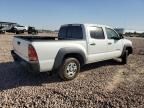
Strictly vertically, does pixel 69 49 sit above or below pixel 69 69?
above

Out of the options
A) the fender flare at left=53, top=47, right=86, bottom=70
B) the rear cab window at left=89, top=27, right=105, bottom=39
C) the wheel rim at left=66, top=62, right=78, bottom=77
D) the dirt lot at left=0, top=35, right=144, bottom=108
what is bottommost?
the dirt lot at left=0, top=35, right=144, bottom=108

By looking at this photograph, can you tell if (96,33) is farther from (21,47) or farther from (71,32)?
(21,47)

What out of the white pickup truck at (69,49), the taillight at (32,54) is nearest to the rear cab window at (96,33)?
the white pickup truck at (69,49)

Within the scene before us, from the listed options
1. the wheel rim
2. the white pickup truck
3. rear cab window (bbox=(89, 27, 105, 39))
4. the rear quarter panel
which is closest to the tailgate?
the white pickup truck

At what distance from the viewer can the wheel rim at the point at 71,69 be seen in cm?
649

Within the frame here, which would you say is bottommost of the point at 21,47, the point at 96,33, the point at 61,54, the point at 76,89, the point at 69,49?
the point at 76,89

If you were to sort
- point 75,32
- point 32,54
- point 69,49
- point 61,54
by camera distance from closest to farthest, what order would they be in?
point 32,54 < point 61,54 < point 69,49 < point 75,32

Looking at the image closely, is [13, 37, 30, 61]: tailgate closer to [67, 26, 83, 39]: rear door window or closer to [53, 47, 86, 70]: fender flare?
[53, 47, 86, 70]: fender flare

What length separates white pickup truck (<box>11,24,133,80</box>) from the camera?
562 cm

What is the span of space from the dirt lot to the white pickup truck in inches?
21.0

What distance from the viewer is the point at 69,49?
626 cm

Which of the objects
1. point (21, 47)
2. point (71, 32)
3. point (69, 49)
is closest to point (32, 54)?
point (21, 47)

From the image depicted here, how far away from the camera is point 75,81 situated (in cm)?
651

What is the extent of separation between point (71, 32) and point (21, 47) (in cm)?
214
